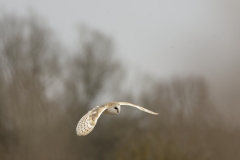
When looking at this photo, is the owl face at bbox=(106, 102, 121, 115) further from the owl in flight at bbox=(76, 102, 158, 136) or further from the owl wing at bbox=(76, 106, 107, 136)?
the owl wing at bbox=(76, 106, 107, 136)

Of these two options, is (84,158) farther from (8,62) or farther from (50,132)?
(8,62)

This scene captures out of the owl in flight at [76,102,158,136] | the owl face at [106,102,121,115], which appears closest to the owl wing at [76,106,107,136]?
the owl in flight at [76,102,158,136]

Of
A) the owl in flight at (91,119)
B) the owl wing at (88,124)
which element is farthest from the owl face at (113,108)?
the owl wing at (88,124)

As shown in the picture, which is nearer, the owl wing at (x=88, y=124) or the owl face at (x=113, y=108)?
the owl wing at (x=88, y=124)

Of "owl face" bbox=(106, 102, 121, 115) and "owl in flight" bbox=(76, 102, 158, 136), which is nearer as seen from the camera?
"owl in flight" bbox=(76, 102, 158, 136)

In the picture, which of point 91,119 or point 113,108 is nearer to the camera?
point 91,119

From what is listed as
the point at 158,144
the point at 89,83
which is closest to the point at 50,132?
the point at 89,83

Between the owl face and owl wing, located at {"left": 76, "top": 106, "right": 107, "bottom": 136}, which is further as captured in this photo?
the owl face

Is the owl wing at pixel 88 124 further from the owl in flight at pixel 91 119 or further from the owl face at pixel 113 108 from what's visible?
the owl face at pixel 113 108

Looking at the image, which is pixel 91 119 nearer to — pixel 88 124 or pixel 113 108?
pixel 88 124

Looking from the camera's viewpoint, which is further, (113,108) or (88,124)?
(113,108)

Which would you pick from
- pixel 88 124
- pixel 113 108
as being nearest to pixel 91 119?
pixel 88 124

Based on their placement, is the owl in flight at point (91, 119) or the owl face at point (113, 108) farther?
the owl face at point (113, 108)

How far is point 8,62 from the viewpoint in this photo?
13.0 meters
